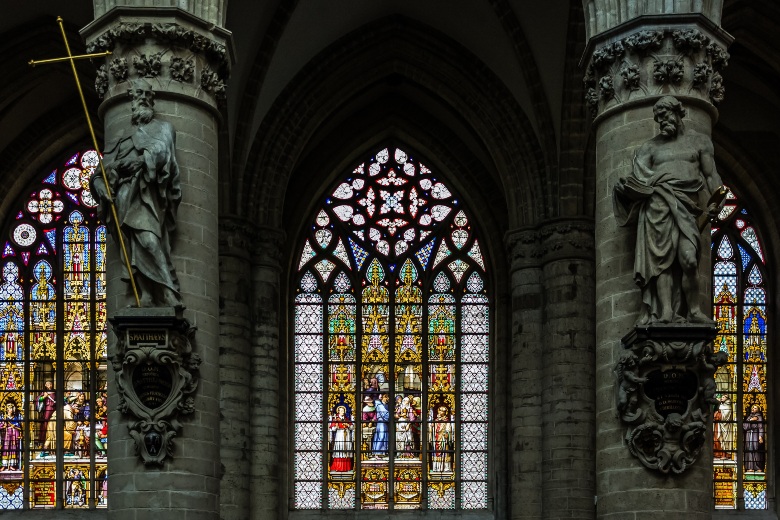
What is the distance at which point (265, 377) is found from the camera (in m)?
32.0

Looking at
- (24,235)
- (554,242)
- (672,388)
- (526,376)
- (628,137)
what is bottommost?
(672,388)

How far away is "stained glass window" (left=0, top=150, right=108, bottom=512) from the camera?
3394 cm

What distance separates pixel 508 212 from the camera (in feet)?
109

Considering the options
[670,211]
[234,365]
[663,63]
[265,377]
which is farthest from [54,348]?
[670,211]

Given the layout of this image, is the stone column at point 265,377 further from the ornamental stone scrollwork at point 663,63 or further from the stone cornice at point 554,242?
the ornamental stone scrollwork at point 663,63

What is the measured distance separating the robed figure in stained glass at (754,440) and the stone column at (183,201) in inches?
563

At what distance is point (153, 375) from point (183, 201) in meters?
2.17

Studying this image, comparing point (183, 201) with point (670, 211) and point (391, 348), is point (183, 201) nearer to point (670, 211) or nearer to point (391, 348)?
point (670, 211)

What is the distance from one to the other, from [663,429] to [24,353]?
16.2 metres

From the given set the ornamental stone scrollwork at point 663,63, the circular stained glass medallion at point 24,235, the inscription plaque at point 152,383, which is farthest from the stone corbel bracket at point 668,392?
the circular stained glass medallion at point 24,235

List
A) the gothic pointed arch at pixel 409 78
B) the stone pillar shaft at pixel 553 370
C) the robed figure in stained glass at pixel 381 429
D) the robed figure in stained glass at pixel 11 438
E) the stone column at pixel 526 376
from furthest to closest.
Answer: the robed figure in stained glass at pixel 381 429
the robed figure in stained glass at pixel 11 438
the gothic pointed arch at pixel 409 78
the stone column at pixel 526 376
the stone pillar shaft at pixel 553 370

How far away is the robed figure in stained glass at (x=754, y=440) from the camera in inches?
1337

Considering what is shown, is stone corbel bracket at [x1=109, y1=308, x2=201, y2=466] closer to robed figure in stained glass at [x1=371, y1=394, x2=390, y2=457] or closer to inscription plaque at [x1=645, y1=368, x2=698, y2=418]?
inscription plaque at [x1=645, y1=368, x2=698, y2=418]

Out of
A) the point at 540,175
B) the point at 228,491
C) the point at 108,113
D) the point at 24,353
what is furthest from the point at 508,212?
the point at 108,113
